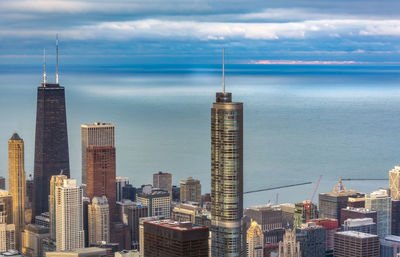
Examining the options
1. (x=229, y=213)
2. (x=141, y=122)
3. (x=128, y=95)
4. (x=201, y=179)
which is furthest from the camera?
(x=128, y=95)

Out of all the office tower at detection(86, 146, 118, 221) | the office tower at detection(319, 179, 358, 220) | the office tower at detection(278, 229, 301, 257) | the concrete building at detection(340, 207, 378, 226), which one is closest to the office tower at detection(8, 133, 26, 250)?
the office tower at detection(86, 146, 118, 221)

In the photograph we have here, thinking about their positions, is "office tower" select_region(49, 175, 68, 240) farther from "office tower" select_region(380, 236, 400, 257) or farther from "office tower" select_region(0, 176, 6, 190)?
"office tower" select_region(380, 236, 400, 257)

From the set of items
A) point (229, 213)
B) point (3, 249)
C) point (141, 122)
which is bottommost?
point (3, 249)

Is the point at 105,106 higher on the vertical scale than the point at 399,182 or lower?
higher

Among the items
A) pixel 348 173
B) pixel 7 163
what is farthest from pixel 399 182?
pixel 7 163

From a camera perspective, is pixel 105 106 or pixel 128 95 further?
pixel 128 95

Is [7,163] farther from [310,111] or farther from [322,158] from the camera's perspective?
[310,111]
